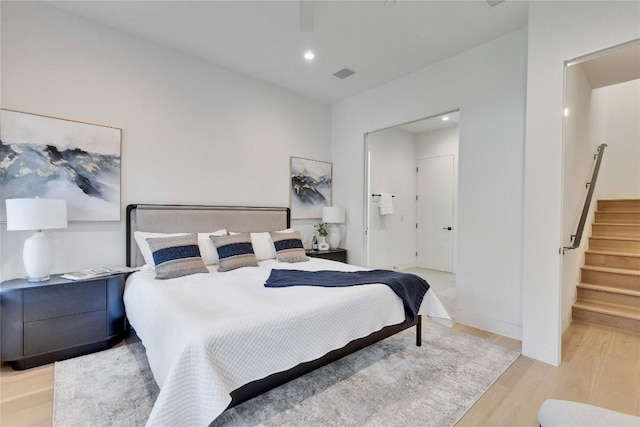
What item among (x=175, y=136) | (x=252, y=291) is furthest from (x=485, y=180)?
(x=175, y=136)

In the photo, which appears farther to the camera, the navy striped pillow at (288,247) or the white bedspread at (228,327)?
the navy striped pillow at (288,247)

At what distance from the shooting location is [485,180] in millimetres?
3266

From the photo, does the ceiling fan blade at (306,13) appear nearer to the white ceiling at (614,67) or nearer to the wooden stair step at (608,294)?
the white ceiling at (614,67)

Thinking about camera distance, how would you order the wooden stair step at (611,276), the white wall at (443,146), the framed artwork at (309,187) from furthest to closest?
the white wall at (443,146)
the framed artwork at (309,187)
the wooden stair step at (611,276)

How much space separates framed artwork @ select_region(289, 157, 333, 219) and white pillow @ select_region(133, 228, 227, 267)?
4.57 feet

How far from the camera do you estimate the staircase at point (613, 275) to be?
3234mm

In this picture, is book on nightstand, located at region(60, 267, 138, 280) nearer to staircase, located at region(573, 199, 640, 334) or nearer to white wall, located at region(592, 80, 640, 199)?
staircase, located at region(573, 199, 640, 334)

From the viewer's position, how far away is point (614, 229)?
4.21 metres

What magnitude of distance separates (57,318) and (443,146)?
644cm

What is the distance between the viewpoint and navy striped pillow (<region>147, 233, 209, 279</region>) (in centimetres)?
278

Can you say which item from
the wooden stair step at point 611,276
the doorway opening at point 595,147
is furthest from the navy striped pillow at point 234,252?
the wooden stair step at point 611,276

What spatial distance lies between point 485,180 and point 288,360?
2805 millimetres

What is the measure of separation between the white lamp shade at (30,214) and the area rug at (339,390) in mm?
1147

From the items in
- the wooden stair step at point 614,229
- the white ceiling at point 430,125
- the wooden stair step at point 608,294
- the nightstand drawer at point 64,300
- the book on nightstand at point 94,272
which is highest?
the white ceiling at point 430,125
